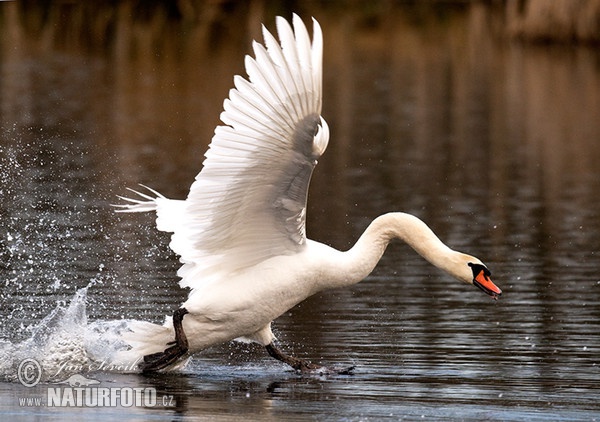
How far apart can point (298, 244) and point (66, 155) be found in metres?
12.3

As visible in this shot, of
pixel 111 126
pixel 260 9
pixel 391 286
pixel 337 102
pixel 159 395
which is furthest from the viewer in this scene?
pixel 260 9

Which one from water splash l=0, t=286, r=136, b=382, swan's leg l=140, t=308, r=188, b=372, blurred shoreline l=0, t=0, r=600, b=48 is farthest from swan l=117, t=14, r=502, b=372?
blurred shoreline l=0, t=0, r=600, b=48

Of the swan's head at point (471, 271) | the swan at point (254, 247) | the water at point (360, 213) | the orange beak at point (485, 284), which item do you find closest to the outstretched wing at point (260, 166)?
the swan at point (254, 247)

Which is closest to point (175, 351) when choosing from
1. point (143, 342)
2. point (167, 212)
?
point (143, 342)

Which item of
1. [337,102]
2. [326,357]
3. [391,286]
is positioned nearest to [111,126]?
[337,102]

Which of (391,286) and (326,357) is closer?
(326,357)

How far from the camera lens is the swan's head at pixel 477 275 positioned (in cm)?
928

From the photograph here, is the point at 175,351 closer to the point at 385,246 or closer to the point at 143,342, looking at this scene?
the point at 143,342

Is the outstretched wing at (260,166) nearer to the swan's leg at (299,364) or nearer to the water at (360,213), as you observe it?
the swan's leg at (299,364)

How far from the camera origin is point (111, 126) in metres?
24.8

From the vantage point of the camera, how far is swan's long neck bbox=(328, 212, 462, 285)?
928 centimetres

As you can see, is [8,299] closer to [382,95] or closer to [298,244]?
[298,244]

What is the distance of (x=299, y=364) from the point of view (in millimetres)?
9516

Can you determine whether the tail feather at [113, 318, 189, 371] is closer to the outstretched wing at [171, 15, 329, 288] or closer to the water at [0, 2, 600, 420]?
the water at [0, 2, 600, 420]
